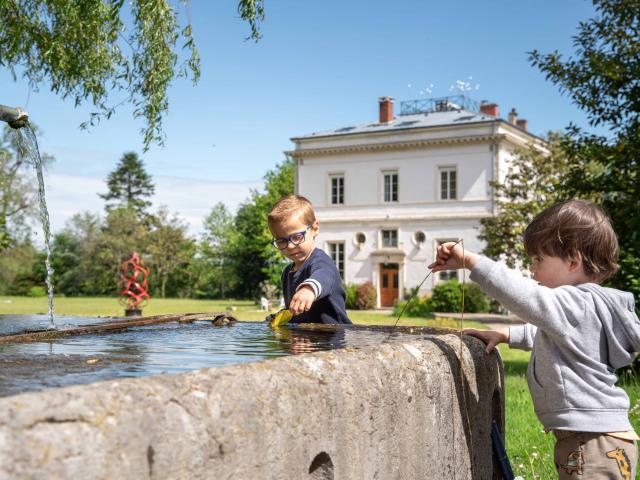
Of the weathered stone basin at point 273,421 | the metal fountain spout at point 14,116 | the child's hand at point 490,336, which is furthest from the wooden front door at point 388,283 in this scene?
the weathered stone basin at point 273,421

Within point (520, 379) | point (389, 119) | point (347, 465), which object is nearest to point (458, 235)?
point (389, 119)

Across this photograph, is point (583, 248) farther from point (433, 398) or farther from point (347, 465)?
point (347, 465)

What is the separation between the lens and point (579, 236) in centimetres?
277

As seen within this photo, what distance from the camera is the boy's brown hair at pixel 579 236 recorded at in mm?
2760

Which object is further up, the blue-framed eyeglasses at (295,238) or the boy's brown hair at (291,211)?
the boy's brown hair at (291,211)

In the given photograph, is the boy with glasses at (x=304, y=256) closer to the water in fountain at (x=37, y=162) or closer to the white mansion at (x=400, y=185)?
the water in fountain at (x=37, y=162)

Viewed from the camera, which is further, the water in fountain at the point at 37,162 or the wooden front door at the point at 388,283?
the wooden front door at the point at 388,283

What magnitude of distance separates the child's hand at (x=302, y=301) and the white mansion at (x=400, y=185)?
2938 centimetres

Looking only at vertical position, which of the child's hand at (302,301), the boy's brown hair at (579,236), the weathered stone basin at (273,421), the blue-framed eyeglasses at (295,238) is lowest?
the weathered stone basin at (273,421)

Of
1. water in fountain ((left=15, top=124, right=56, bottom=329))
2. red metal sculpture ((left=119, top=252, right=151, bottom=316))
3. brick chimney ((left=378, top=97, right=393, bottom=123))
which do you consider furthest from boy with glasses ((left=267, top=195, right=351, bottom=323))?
brick chimney ((left=378, top=97, right=393, bottom=123))

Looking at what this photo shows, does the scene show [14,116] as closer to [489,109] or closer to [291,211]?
[291,211]

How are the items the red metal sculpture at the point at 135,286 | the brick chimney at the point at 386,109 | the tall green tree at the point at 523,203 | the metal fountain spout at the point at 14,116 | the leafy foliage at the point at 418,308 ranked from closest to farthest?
the metal fountain spout at the point at 14,116 → the red metal sculpture at the point at 135,286 → the tall green tree at the point at 523,203 → the leafy foliage at the point at 418,308 → the brick chimney at the point at 386,109

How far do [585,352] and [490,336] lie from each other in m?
0.58

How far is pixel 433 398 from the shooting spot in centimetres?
264
